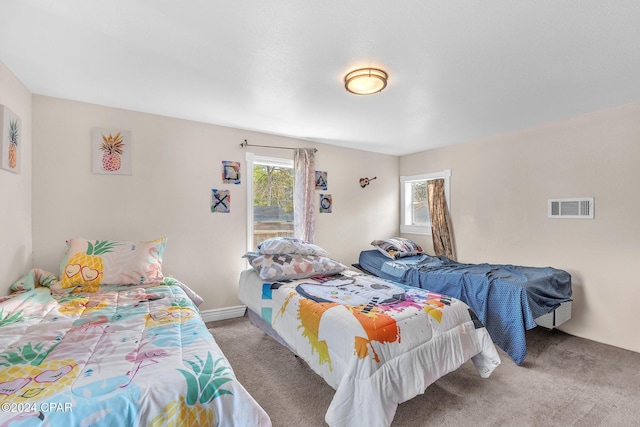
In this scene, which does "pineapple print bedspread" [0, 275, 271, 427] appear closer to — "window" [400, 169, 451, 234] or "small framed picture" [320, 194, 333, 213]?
"small framed picture" [320, 194, 333, 213]

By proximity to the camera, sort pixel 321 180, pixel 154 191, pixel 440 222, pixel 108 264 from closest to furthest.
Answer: pixel 108 264 < pixel 154 191 < pixel 321 180 < pixel 440 222

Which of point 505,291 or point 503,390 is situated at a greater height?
point 505,291

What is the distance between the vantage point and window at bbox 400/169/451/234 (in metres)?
4.69

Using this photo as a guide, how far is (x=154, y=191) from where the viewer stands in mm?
3039

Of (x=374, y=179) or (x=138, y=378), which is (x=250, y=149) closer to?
(x=374, y=179)

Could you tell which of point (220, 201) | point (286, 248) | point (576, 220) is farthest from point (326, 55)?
point (576, 220)

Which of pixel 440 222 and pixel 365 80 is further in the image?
pixel 440 222

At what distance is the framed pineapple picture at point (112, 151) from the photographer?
9.11 feet

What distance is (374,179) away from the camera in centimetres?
468

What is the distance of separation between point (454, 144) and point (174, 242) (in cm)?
385

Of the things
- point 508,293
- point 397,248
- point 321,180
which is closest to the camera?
point 508,293

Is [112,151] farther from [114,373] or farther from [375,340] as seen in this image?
[375,340]

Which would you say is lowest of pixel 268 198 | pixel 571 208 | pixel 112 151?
pixel 571 208

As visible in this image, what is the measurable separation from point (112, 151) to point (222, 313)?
206 cm
